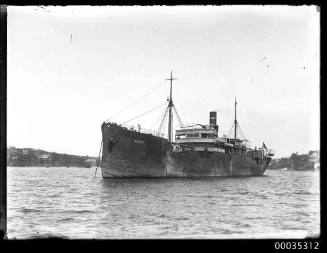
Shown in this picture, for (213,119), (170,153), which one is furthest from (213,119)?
(170,153)

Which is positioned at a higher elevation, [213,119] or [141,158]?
[213,119]

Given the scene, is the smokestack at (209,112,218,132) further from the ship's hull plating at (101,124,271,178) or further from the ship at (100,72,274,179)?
the ship's hull plating at (101,124,271,178)

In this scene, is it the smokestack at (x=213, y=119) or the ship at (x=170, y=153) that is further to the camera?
the smokestack at (x=213, y=119)

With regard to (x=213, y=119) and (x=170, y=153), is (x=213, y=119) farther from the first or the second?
(x=170, y=153)

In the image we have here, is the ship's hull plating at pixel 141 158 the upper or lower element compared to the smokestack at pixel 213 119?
lower

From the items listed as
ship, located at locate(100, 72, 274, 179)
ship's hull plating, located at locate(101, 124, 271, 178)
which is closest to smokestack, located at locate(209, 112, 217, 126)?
ship, located at locate(100, 72, 274, 179)

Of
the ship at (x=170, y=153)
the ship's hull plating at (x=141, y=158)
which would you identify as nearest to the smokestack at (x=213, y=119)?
the ship at (x=170, y=153)

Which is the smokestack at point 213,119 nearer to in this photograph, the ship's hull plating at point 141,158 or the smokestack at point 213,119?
the smokestack at point 213,119

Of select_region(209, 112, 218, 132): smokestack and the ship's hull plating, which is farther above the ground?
select_region(209, 112, 218, 132): smokestack
